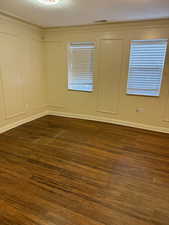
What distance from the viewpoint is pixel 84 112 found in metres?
4.54

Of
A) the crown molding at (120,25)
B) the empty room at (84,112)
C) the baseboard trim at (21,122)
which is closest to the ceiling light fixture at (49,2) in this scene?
the empty room at (84,112)

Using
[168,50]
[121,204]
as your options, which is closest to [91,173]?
[121,204]

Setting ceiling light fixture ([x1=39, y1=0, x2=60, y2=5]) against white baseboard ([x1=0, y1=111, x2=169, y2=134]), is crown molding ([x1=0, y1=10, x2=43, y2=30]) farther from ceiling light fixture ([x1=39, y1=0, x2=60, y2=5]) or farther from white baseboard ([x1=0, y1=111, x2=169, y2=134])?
white baseboard ([x1=0, y1=111, x2=169, y2=134])

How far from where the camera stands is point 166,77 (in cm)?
346

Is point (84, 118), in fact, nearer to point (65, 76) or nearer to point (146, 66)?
point (65, 76)

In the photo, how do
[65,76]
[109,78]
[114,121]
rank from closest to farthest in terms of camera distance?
[109,78] → [114,121] → [65,76]

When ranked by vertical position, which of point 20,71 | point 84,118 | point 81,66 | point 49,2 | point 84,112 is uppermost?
point 49,2

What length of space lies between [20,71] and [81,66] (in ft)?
5.19

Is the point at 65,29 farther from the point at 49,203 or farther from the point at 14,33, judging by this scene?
the point at 49,203

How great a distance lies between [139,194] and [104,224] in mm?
619

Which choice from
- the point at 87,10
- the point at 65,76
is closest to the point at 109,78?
the point at 65,76

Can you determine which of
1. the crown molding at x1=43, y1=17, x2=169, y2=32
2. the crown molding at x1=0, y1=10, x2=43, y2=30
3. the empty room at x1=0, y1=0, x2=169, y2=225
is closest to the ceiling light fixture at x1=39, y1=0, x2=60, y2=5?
the empty room at x1=0, y1=0, x2=169, y2=225

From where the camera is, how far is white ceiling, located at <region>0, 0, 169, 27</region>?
250 cm

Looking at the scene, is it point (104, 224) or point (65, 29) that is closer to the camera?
A: point (104, 224)
